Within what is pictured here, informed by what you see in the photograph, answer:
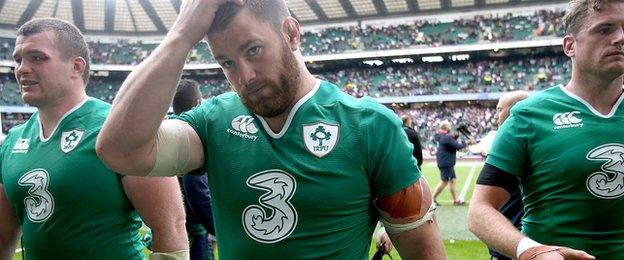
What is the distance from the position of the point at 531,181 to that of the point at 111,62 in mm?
50396

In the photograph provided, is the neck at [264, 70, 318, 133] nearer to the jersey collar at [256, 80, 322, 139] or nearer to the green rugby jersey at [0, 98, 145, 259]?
the jersey collar at [256, 80, 322, 139]

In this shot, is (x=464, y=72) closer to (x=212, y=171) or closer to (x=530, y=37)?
(x=530, y=37)

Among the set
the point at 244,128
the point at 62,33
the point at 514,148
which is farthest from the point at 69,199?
the point at 514,148

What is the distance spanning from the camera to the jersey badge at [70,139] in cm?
233

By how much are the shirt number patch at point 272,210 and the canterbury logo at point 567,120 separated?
129cm

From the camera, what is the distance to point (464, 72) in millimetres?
42906

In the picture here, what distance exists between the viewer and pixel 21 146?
2451 mm

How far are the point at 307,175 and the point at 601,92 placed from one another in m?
1.43

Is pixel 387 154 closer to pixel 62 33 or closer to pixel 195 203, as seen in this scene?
pixel 62 33

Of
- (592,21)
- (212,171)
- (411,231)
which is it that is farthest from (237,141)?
(592,21)

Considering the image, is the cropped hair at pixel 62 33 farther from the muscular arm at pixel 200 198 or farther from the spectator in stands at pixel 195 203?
the muscular arm at pixel 200 198

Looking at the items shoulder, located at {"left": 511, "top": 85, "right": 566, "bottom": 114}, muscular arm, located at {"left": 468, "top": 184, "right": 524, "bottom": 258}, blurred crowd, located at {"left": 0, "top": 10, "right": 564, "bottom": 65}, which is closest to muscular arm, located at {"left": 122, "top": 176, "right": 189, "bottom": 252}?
muscular arm, located at {"left": 468, "top": 184, "right": 524, "bottom": 258}

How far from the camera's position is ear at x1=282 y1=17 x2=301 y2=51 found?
63.2 inches

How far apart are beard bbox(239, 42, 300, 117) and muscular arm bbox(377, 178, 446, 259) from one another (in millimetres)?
448
